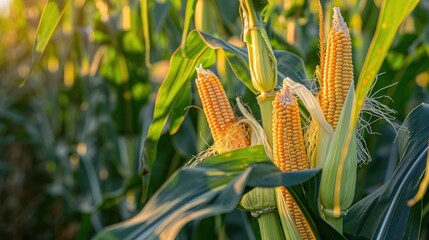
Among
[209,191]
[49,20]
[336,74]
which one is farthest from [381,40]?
[49,20]

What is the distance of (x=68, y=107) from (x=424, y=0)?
1933mm

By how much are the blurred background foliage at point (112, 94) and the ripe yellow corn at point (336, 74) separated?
1.26 feet

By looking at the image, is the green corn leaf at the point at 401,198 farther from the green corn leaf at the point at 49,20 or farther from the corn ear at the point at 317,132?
the green corn leaf at the point at 49,20

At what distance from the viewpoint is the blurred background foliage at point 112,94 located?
95.4 inches

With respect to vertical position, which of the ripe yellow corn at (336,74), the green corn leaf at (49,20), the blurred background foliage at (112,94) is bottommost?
the blurred background foliage at (112,94)

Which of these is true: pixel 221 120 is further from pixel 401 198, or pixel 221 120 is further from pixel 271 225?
pixel 401 198

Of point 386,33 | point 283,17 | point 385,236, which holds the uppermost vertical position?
point 386,33

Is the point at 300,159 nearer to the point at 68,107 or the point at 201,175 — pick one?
the point at 201,175

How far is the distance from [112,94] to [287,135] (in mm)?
2124

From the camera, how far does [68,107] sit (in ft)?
12.7

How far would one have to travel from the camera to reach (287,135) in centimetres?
119

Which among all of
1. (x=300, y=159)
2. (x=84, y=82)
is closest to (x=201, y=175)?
(x=300, y=159)

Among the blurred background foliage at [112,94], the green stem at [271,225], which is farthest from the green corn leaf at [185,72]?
the green stem at [271,225]

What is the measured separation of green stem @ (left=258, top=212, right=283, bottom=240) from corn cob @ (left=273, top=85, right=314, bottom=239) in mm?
128
